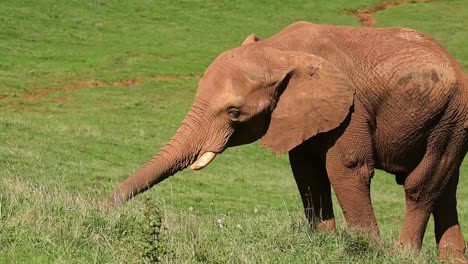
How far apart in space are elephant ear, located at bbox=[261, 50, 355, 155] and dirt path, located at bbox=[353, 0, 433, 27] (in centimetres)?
3520

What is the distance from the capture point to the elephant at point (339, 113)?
8.98 meters

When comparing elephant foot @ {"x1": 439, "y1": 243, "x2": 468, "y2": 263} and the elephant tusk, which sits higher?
the elephant tusk

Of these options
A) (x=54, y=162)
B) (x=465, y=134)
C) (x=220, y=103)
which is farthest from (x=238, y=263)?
(x=54, y=162)

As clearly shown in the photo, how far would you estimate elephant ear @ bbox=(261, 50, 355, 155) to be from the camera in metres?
9.08

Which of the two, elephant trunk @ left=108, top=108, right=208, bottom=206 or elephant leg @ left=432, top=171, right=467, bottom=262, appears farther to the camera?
elephant leg @ left=432, top=171, right=467, bottom=262

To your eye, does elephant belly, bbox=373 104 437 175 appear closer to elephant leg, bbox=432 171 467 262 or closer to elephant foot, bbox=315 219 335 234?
elephant foot, bbox=315 219 335 234

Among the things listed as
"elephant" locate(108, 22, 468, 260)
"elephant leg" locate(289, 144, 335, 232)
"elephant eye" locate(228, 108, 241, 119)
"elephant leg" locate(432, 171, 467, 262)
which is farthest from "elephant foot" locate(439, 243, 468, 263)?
"elephant eye" locate(228, 108, 241, 119)

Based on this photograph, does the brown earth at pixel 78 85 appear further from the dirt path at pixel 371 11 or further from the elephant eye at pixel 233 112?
the elephant eye at pixel 233 112

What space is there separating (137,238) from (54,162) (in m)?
11.1

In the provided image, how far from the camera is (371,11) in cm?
4762

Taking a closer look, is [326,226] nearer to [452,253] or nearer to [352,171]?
[352,171]

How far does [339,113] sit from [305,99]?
373 mm

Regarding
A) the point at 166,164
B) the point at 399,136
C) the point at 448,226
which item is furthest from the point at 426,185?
the point at 166,164

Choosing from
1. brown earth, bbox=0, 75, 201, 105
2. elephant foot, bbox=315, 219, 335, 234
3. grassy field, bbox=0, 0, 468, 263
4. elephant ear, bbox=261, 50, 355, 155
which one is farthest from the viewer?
brown earth, bbox=0, 75, 201, 105
